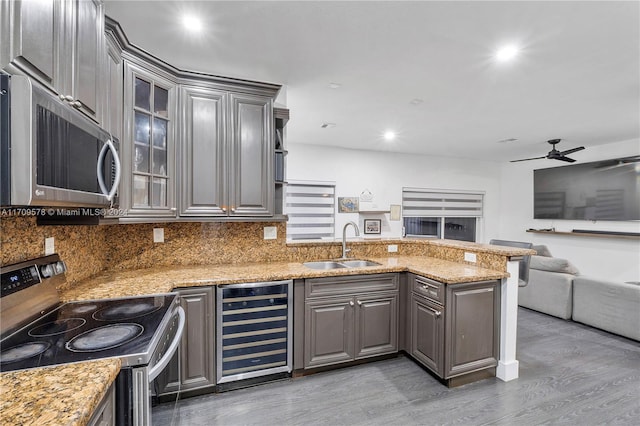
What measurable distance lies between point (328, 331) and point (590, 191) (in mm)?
5509

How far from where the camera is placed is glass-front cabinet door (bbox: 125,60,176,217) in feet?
6.93

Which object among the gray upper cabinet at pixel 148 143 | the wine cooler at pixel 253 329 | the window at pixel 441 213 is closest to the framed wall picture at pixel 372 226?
the window at pixel 441 213

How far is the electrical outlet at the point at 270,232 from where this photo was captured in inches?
120

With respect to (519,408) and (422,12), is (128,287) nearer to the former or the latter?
(422,12)

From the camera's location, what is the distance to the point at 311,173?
5605 mm

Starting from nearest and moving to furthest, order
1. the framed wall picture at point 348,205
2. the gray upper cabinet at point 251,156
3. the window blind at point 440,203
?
the gray upper cabinet at point 251,156, the framed wall picture at point 348,205, the window blind at point 440,203

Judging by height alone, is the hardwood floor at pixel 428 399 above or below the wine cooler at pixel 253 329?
below

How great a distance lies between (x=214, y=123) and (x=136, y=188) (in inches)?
31.9

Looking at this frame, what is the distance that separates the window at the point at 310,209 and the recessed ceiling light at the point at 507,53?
11.8ft

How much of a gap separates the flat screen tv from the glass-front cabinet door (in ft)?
21.0

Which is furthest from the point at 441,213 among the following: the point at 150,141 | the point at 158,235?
the point at 150,141

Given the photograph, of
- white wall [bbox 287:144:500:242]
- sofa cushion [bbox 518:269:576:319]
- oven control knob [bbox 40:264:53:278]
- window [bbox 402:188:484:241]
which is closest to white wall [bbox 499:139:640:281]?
white wall [bbox 287:144:500:242]

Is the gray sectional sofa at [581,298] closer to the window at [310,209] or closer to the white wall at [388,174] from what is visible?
the white wall at [388,174]

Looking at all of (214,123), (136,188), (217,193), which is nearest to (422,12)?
(214,123)
